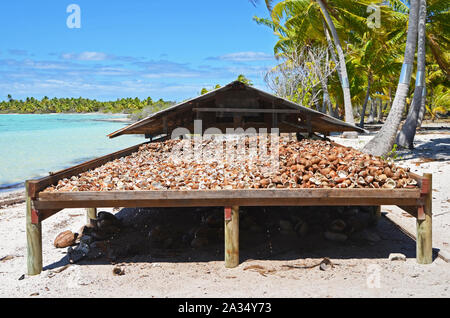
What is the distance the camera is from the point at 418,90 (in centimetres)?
1359

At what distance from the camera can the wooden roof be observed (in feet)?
25.1

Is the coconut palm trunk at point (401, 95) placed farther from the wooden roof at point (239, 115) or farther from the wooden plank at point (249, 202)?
the wooden plank at point (249, 202)

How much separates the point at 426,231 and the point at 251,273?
2.07 meters

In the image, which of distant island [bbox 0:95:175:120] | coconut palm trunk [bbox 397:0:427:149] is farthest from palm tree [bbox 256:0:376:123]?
distant island [bbox 0:95:175:120]

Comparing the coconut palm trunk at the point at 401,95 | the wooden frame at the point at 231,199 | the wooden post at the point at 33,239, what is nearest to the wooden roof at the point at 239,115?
the wooden frame at the point at 231,199

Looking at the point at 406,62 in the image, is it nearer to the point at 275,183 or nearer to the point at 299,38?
the point at 275,183

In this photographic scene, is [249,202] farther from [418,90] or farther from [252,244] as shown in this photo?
[418,90]

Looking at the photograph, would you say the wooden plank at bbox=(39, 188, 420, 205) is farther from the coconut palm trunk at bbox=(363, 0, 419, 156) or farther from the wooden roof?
the coconut palm trunk at bbox=(363, 0, 419, 156)

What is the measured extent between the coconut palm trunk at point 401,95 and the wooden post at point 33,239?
9.07 metres

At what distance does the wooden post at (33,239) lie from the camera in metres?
4.75

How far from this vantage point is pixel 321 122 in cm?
848

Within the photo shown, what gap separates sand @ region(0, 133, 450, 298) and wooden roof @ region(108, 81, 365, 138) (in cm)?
273

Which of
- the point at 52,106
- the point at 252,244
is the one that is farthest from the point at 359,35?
the point at 52,106

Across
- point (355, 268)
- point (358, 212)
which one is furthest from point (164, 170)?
point (358, 212)
